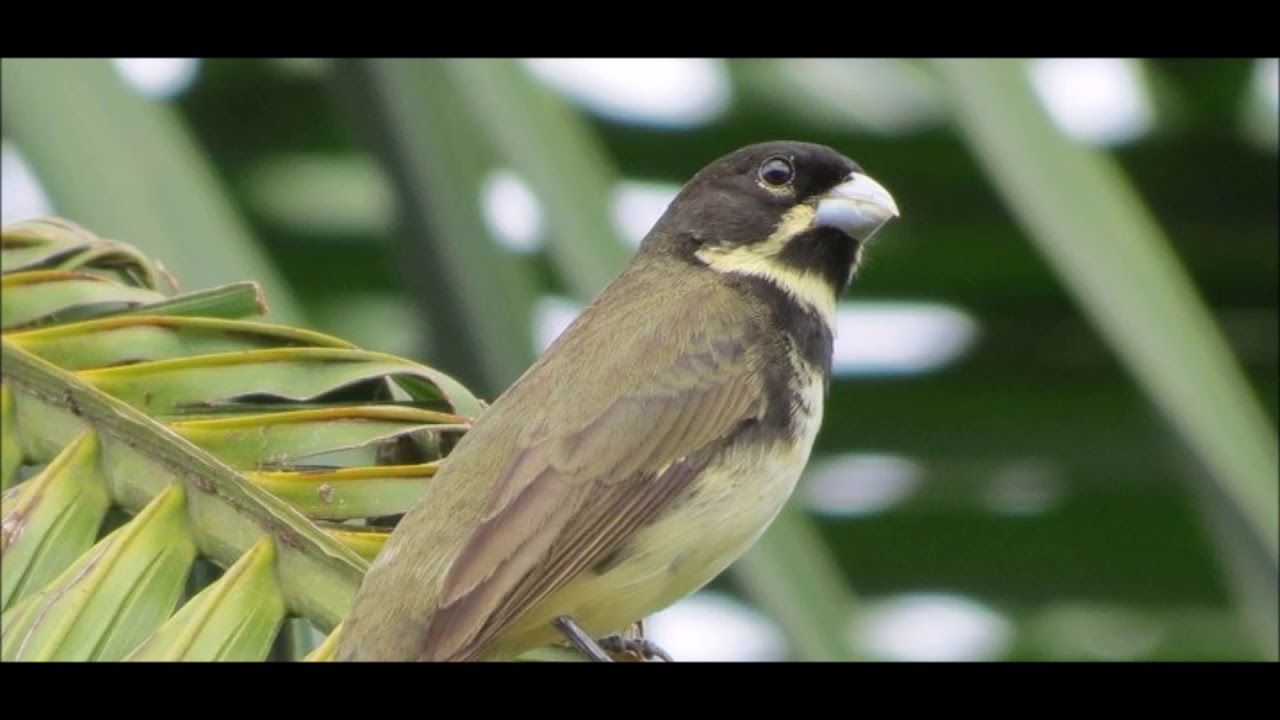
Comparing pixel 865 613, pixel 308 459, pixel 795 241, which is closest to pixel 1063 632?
pixel 865 613

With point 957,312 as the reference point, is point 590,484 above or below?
below

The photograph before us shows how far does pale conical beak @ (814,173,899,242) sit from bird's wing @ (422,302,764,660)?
0.42 metres

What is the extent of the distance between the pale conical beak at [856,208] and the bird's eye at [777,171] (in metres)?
0.08

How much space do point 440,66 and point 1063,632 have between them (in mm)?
3056

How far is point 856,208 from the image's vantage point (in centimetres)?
418

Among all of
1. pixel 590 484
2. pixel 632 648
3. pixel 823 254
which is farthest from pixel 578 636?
pixel 823 254

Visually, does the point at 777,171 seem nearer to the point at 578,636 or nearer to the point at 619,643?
the point at 619,643

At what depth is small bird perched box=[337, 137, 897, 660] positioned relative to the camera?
3.27 meters

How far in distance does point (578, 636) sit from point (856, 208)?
1.08 m

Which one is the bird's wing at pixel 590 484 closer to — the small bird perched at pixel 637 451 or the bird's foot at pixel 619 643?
the small bird perched at pixel 637 451

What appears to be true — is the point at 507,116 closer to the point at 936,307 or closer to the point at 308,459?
the point at 308,459

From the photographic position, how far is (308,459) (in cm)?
325

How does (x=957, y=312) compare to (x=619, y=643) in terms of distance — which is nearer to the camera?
(x=619, y=643)

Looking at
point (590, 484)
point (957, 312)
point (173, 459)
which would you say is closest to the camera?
point (173, 459)
